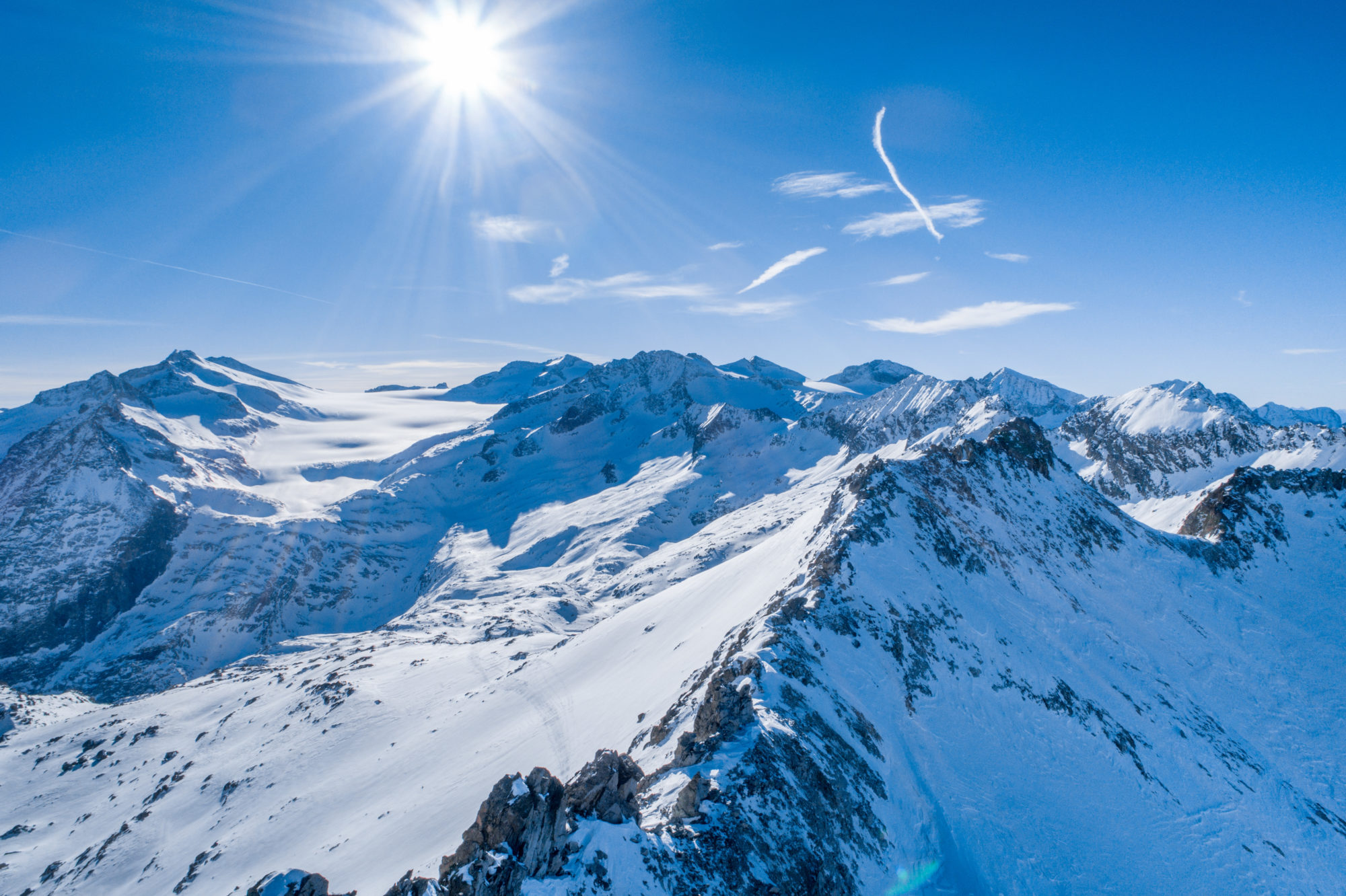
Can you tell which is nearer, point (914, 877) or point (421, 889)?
point (421, 889)

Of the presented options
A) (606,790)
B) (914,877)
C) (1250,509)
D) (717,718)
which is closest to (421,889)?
(606,790)

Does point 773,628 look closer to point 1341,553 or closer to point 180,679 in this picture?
point 1341,553

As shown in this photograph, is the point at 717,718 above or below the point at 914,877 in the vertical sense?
above

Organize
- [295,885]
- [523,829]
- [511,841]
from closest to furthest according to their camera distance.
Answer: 1. [511,841]
2. [523,829]
3. [295,885]

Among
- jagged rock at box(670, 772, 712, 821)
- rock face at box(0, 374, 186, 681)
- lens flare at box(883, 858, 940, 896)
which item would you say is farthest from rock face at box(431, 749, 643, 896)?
rock face at box(0, 374, 186, 681)

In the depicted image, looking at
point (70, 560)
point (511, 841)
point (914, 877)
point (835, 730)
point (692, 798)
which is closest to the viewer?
point (511, 841)

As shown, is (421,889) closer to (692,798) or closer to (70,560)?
(692,798)

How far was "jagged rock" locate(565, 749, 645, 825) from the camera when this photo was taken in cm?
1955

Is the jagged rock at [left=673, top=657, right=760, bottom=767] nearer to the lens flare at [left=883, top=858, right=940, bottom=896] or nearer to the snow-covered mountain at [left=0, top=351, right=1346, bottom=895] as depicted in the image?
the snow-covered mountain at [left=0, top=351, right=1346, bottom=895]

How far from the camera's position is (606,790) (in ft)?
64.8

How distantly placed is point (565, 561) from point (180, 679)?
9403cm

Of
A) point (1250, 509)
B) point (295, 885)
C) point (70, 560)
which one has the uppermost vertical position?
point (70, 560)

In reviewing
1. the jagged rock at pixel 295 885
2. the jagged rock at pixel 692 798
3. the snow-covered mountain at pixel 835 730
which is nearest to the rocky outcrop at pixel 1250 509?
the snow-covered mountain at pixel 835 730

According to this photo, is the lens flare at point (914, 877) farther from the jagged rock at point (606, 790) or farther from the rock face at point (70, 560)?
the rock face at point (70, 560)
